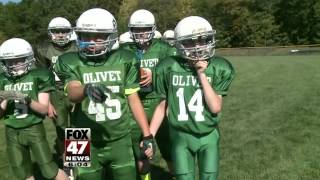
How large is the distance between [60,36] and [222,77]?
370 centimetres

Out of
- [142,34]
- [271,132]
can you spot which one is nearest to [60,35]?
[142,34]

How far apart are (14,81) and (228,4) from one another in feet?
204

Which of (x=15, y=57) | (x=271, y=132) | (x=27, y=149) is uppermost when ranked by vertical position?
(x=15, y=57)

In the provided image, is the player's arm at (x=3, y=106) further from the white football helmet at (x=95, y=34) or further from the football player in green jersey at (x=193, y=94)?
the football player in green jersey at (x=193, y=94)

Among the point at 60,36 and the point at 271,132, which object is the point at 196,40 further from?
the point at 271,132

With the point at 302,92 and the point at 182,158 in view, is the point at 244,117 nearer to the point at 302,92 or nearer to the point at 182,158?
the point at 302,92

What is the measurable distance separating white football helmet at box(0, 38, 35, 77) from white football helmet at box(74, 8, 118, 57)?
1.44 m

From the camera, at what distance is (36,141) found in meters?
6.41

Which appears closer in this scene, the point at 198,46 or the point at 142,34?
the point at 198,46

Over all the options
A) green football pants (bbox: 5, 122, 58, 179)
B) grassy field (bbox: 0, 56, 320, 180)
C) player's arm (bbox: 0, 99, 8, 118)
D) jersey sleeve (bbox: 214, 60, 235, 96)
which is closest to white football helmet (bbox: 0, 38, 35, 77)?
player's arm (bbox: 0, 99, 8, 118)

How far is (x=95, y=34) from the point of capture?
4.80m

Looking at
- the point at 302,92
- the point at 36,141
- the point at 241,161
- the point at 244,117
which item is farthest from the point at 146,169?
the point at 302,92

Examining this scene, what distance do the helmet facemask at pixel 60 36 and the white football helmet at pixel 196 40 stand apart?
350cm

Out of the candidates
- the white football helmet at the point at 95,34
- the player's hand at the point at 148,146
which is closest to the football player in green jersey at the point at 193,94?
the player's hand at the point at 148,146
